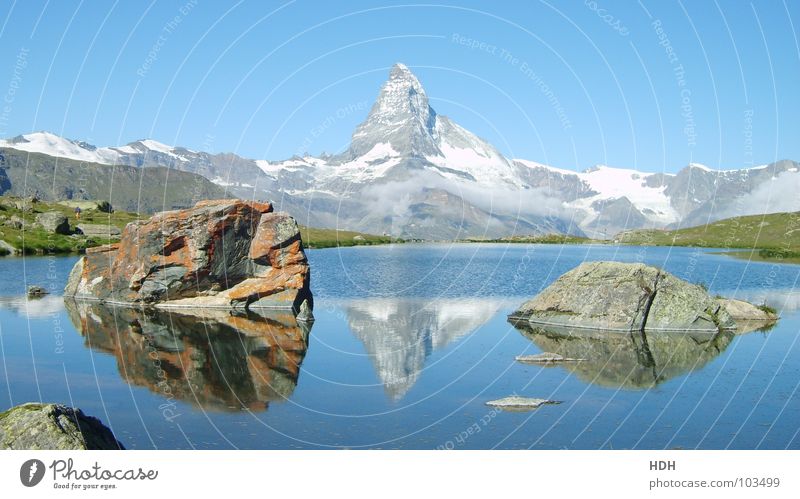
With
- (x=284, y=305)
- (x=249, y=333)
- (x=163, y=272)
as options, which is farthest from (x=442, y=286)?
(x=249, y=333)

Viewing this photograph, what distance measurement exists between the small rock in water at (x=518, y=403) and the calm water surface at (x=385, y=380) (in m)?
0.56

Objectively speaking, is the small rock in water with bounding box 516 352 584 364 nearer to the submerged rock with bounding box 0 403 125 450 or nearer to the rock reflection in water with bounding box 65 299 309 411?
the rock reflection in water with bounding box 65 299 309 411

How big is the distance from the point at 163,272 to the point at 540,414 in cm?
4244

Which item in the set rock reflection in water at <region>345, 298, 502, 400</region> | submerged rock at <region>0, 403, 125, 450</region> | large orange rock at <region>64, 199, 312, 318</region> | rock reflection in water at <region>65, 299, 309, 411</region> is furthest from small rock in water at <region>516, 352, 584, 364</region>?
submerged rock at <region>0, 403, 125, 450</region>

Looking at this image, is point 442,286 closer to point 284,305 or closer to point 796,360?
point 284,305

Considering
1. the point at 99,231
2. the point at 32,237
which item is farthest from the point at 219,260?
the point at 99,231

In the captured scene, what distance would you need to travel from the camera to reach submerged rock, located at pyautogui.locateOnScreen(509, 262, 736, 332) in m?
50.1

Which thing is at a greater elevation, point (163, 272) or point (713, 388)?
point (163, 272)

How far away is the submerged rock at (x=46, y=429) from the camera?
17266 mm

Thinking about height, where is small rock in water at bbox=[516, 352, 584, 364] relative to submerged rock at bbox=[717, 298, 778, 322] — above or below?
below

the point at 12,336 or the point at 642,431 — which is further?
the point at 12,336

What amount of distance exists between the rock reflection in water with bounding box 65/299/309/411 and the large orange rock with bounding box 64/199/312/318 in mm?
2920

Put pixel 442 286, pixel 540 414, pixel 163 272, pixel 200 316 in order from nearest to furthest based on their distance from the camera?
pixel 540 414, pixel 200 316, pixel 163 272, pixel 442 286

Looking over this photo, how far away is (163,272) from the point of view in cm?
6209
